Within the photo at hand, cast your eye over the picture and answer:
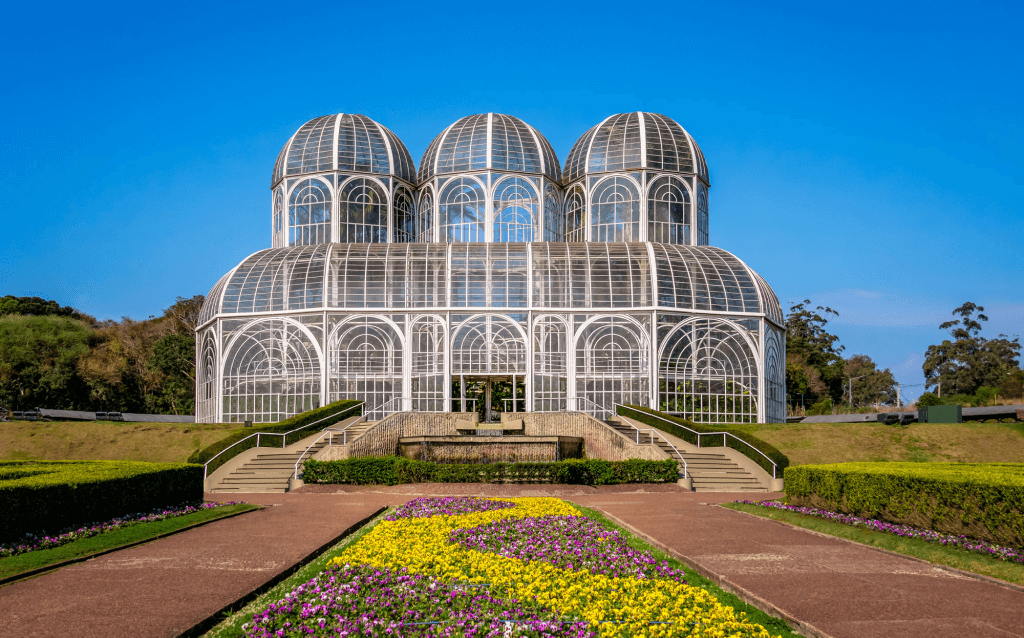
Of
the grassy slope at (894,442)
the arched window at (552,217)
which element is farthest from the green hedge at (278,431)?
the grassy slope at (894,442)

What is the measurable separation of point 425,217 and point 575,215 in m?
8.94

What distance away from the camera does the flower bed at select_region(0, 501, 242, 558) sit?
14.0 meters

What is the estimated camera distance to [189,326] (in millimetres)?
75062

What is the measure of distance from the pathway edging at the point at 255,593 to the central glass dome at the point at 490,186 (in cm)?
3287

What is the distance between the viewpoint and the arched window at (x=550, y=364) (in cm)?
4012

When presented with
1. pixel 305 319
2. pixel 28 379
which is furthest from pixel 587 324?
pixel 28 379

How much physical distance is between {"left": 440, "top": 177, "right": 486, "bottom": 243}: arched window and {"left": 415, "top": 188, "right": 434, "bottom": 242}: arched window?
95 cm

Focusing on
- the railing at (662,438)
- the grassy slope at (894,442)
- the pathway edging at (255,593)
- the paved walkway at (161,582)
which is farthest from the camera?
the grassy slope at (894,442)

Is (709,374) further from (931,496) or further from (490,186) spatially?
(931,496)

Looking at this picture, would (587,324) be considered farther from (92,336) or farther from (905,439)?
(92,336)

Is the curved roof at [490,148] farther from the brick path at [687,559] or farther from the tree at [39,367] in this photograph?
the tree at [39,367]

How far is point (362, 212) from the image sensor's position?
1934 inches

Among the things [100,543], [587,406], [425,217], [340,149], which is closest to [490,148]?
[425,217]

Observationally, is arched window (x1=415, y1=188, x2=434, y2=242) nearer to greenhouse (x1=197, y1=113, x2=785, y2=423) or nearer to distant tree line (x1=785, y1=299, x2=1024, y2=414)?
greenhouse (x1=197, y1=113, x2=785, y2=423)
